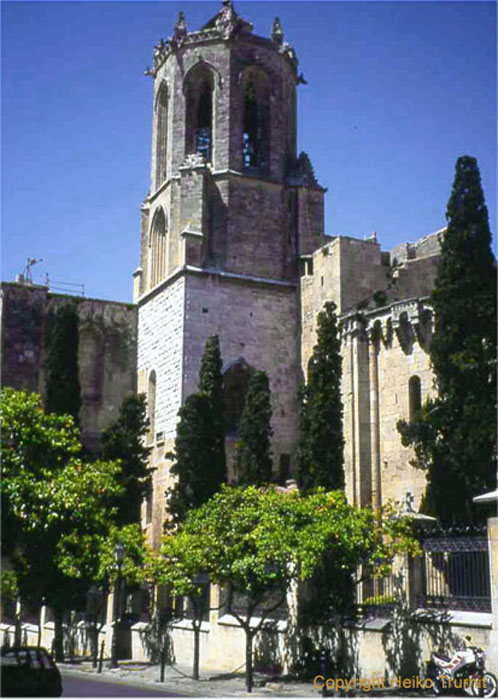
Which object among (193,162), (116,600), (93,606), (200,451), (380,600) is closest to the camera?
(380,600)

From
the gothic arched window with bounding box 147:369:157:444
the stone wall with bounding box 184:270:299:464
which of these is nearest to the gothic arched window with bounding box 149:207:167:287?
the stone wall with bounding box 184:270:299:464

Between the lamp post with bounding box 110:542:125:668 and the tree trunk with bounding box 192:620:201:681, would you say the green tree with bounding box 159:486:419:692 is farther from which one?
the lamp post with bounding box 110:542:125:668

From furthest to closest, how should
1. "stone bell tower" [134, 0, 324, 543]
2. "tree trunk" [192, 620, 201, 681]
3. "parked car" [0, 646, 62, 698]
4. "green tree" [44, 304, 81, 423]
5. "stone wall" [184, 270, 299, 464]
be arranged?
1. "stone bell tower" [134, 0, 324, 543]
2. "stone wall" [184, 270, 299, 464]
3. "green tree" [44, 304, 81, 423]
4. "tree trunk" [192, 620, 201, 681]
5. "parked car" [0, 646, 62, 698]

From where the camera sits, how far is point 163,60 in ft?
144

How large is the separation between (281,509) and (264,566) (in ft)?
4.74

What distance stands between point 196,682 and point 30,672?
22.0ft

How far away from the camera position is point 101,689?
67.5 feet

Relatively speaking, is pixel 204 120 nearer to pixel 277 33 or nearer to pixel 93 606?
pixel 277 33

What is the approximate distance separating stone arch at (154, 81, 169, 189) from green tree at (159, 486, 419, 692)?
22.8m

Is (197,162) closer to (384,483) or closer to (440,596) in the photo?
(384,483)

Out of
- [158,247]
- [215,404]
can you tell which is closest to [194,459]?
[215,404]

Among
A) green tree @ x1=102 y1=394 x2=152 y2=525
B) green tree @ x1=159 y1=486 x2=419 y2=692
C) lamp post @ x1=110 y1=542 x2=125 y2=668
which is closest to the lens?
green tree @ x1=159 y1=486 x2=419 y2=692

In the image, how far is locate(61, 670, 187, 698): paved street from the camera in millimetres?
19172

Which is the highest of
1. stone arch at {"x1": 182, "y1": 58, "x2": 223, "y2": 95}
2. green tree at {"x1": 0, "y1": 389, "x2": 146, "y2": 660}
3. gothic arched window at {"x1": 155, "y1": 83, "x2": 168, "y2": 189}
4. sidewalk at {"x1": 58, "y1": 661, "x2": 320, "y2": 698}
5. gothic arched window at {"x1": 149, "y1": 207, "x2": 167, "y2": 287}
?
stone arch at {"x1": 182, "y1": 58, "x2": 223, "y2": 95}
